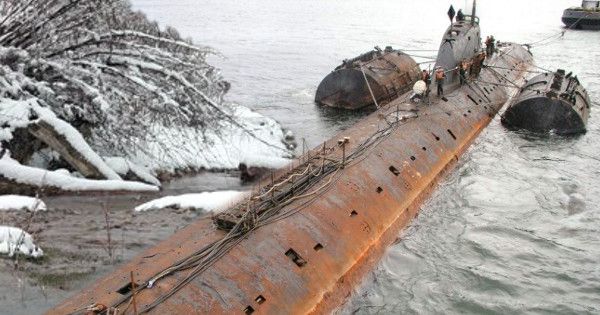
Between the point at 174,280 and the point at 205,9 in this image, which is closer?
the point at 174,280

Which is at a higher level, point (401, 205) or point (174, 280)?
point (174, 280)

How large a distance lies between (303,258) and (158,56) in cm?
845

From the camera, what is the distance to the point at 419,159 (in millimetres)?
15836

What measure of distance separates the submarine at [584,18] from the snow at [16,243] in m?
60.3

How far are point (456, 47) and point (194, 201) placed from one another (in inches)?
518

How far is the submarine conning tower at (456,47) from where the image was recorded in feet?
71.4

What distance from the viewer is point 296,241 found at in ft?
32.3

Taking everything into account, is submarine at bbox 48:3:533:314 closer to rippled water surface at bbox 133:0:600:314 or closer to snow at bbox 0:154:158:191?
rippled water surface at bbox 133:0:600:314

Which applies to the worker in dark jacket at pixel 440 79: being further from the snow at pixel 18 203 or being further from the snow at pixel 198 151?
the snow at pixel 18 203

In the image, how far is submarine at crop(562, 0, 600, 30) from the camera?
58656 millimetres

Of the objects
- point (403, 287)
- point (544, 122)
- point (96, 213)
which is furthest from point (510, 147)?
point (96, 213)

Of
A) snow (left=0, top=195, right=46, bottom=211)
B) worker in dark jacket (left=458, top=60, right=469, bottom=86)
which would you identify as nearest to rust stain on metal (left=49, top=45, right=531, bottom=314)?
→ snow (left=0, top=195, right=46, bottom=211)

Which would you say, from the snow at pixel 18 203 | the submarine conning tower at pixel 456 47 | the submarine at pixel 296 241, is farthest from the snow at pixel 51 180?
the submarine conning tower at pixel 456 47

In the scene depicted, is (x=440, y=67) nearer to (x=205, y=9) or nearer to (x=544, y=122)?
(x=544, y=122)
